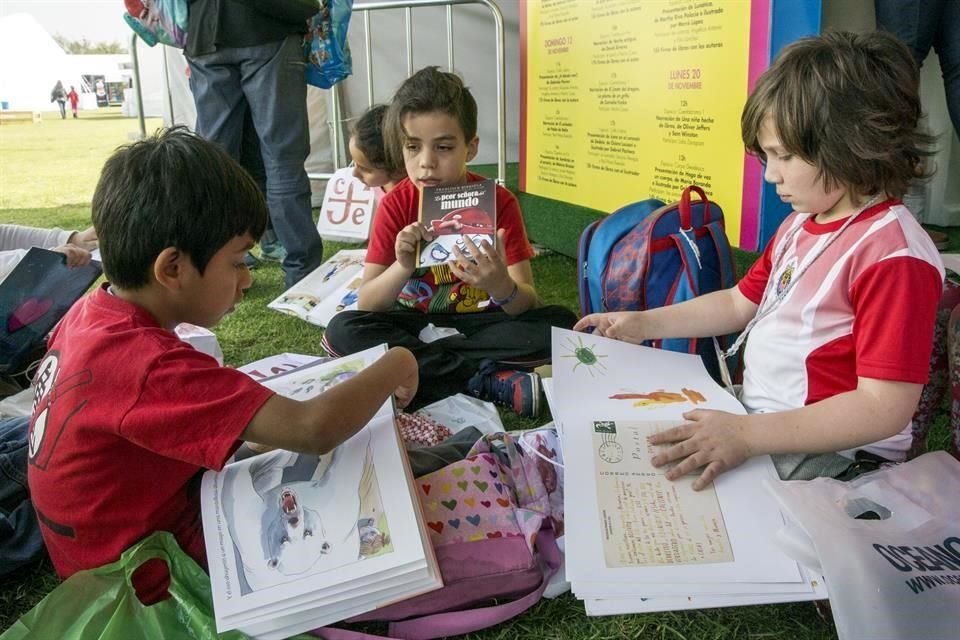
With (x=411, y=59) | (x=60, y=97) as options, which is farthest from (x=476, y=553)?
(x=60, y=97)

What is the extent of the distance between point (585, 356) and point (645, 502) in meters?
0.32

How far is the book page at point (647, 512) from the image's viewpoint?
92cm

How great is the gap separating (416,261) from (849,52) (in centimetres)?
94

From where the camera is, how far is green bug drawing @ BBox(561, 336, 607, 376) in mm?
1224

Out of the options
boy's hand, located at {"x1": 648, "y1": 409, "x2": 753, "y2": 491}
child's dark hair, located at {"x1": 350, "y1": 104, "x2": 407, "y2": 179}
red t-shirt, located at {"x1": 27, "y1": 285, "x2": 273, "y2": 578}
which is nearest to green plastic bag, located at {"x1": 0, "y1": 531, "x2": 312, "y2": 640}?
red t-shirt, located at {"x1": 27, "y1": 285, "x2": 273, "y2": 578}

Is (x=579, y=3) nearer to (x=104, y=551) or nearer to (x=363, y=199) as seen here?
(x=363, y=199)

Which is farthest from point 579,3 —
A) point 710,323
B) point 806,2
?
point 710,323

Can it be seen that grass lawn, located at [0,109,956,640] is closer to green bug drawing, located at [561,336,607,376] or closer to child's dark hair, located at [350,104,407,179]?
green bug drawing, located at [561,336,607,376]

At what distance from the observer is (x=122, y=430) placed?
88cm

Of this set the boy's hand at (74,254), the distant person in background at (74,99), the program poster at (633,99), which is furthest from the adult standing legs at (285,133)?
the distant person in background at (74,99)

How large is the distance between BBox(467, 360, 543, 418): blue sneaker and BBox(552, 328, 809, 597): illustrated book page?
440 millimetres

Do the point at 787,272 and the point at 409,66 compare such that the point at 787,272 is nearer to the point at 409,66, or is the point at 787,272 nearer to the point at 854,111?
the point at 854,111

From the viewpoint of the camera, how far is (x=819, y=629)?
965 mm

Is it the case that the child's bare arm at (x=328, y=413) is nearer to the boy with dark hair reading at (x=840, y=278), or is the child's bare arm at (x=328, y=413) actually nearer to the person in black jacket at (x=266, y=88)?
the boy with dark hair reading at (x=840, y=278)
